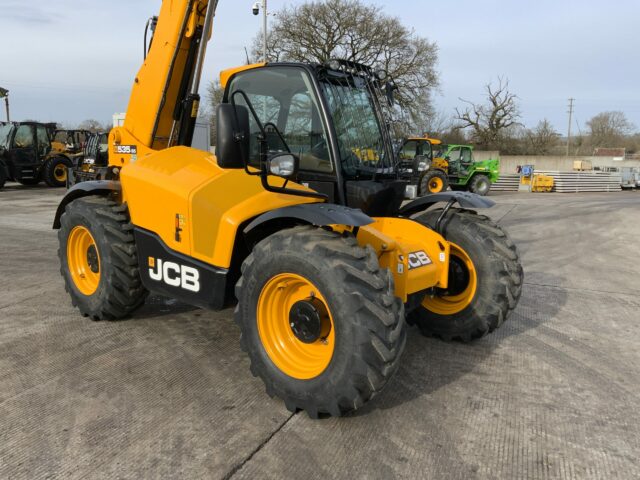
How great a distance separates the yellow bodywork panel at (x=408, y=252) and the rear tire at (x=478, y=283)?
39 centimetres

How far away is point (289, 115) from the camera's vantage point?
3.69 m

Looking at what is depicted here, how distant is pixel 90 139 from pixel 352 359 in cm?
1837

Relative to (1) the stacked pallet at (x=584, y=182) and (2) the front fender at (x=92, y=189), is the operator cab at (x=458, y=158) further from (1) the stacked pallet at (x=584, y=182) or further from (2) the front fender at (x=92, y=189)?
(2) the front fender at (x=92, y=189)

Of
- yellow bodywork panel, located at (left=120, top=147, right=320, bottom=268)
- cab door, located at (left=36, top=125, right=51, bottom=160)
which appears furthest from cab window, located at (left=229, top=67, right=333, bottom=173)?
cab door, located at (left=36, top=125, right=51, bottom=160)

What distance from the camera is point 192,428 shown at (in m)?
2.84

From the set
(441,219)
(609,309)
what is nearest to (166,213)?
(441,219)

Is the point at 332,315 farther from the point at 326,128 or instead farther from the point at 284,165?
the point at 326,128

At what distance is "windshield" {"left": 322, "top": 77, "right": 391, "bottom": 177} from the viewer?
142 inches

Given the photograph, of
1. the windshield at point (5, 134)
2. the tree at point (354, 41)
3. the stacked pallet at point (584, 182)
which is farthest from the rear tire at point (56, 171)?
the stacked pallet at point (584, 182)

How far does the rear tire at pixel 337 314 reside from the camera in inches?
104

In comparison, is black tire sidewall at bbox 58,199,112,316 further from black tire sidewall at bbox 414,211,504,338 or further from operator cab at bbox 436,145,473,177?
operator cab at bbox 436,145,473,177

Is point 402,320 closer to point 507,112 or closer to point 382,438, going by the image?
point 382,438

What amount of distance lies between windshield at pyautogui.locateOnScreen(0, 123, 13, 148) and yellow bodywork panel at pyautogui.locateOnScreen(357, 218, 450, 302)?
19.3 m

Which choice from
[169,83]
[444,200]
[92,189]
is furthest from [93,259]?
[444,200]
